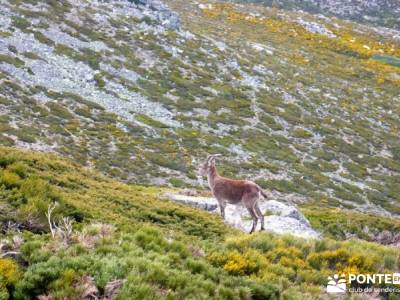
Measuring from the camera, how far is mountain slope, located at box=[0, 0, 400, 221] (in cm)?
3453

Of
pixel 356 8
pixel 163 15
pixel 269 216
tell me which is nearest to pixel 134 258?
pixel 269 216

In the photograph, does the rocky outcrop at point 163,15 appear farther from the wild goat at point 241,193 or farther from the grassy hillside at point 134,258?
the grassy hillside at point 134,258

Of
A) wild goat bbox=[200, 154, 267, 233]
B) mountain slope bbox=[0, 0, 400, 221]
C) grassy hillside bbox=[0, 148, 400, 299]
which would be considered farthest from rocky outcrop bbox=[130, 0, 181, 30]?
grassy hillside bbox=[0, 148, 400, 299]

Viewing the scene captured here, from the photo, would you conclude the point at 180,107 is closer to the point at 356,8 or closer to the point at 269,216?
the point at 269,216

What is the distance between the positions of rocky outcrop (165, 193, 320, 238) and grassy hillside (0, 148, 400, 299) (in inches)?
177

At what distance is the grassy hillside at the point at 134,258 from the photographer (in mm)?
8461

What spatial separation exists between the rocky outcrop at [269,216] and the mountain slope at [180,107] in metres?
9.57

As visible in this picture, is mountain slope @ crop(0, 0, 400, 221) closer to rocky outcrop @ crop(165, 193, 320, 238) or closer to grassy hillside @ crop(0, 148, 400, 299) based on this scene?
rocky outcrop @ crop(165, 193, 320, 238)

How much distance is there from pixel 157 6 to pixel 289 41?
35.9m

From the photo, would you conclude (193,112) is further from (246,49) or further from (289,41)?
(289,41)

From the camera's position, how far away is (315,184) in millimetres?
38781

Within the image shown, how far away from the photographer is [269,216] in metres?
21.0

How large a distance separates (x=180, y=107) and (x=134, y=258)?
3671cm

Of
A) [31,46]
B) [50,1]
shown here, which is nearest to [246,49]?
[50,1]
